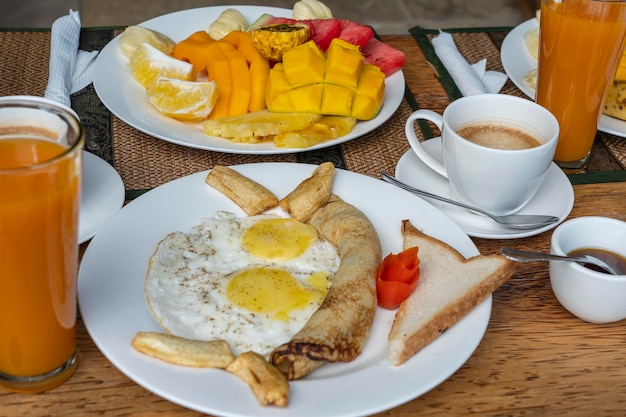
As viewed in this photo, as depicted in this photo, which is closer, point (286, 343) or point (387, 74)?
point (286, 343)

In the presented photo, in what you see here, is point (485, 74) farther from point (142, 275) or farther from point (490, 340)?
point (142, 275)

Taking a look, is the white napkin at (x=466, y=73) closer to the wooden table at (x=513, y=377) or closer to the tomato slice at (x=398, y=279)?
the wooden table at (x=513, y=377)

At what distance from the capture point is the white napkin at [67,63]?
6.50 ft

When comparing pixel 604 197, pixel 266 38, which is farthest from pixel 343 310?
pixel 266 38

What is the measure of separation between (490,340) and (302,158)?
0.74 meters

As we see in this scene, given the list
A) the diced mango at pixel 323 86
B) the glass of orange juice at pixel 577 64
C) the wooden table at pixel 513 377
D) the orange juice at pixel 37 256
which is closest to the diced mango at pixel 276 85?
the diced mango at pixel 323 86

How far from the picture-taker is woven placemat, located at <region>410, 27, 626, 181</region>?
1875mm

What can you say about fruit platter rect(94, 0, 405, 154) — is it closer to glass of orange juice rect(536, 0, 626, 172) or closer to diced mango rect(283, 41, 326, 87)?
diced mango rect(283, 41, 326, 87)

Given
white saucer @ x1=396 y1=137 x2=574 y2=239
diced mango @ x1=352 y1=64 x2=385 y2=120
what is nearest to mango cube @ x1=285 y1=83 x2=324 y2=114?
diced mango @ x1=352 y1=64 x2=385 y2=120

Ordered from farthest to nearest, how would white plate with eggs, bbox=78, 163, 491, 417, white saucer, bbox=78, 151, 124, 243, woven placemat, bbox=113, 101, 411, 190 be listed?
woven placemat, bbox=113, 101, 411, 190 < white saucer, bbox=78, 151, 124, 243 < white plate with eggs, bbox=78, 163, 491, 417

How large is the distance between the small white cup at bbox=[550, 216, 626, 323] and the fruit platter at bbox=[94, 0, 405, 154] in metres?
0.64

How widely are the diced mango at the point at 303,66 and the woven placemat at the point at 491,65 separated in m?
0.46

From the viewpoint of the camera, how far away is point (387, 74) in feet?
7.04

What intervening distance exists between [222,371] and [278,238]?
0.37m
